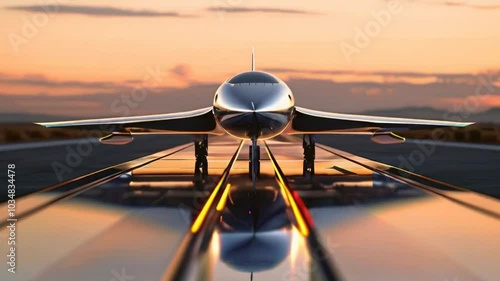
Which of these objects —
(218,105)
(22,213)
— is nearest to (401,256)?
(22,213)

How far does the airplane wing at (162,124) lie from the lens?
21.4 meters

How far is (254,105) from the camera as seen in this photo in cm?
1647

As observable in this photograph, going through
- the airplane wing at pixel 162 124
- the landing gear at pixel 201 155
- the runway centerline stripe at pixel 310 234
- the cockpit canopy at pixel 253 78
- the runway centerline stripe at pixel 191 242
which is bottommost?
the runway centerline stripe at pixel 191 242

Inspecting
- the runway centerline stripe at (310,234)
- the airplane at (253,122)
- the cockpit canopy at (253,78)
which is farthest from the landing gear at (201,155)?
the cockpit canopy at (253,78)

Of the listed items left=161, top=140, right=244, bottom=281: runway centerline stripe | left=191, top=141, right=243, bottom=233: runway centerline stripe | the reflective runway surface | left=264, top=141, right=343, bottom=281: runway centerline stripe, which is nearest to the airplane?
left=191, top=141, right=243, bottom=233: runway centerline stripe

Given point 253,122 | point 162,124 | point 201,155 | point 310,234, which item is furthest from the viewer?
point 201,155

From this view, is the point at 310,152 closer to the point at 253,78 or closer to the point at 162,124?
the point at 162,124

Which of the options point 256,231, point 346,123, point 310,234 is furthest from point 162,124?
point 310,234

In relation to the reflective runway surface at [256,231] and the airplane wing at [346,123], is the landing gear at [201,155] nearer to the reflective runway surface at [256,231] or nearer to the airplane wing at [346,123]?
the airplane wing at [346,123]

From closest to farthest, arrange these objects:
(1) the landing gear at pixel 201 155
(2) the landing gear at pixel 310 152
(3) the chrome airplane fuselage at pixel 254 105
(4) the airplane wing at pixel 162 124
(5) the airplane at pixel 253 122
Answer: (3) the chrome airplane fuselage at pixel 254 105
(5) the airplane at pixel 253 122
(4) the airplane wing at pixel 162 124
(1) the landing gear at pixel 201 155
(2) the landing gear at pixel 310 152

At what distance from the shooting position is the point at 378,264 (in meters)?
8.52

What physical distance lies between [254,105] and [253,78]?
1685 mm

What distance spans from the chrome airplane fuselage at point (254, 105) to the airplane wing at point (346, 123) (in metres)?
3.03

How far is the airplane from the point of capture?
55.1ft
